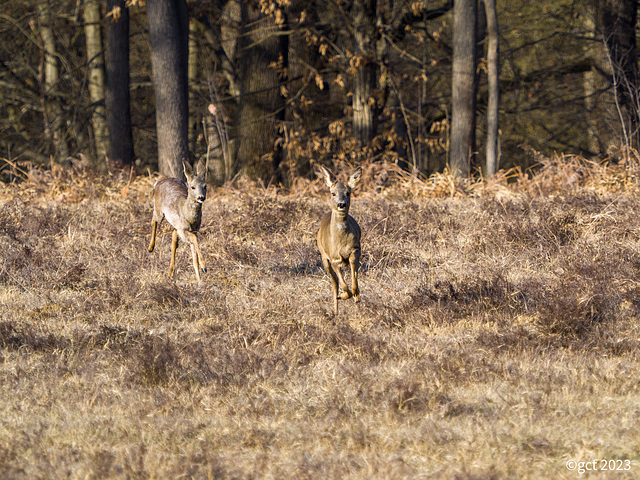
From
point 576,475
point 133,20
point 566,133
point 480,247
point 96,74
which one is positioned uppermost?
point 133,20

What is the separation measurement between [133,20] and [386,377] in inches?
879

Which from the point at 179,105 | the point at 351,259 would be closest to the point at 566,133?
the point at 179,105

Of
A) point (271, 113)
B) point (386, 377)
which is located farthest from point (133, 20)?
point (386, 377)

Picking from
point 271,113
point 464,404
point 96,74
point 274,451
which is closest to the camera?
point 274,451

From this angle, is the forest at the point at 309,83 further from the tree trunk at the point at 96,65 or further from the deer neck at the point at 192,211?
the deer neck at the point at 192,211

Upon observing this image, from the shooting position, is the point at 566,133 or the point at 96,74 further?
the point at 566,133

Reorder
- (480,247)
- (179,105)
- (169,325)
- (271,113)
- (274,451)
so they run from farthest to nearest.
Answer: (271,113) < (179,105) < (480,247) < (169,325) < (274,451)

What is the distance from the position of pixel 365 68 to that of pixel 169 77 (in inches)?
149

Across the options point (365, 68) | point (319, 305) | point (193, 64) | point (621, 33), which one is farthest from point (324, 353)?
point (193, 64)

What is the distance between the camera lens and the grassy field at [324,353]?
3.77 m

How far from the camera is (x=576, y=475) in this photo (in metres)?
3.50

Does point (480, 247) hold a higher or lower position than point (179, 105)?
lower

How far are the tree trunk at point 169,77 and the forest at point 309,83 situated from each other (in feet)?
0.08

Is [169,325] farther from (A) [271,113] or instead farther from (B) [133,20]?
(B) [133,20]
